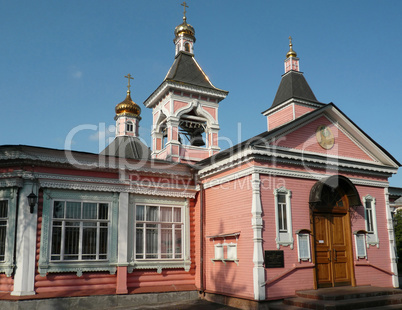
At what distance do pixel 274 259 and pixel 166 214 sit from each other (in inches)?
167

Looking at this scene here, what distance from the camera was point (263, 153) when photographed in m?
11.6

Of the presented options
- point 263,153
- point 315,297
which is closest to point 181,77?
point 263,153

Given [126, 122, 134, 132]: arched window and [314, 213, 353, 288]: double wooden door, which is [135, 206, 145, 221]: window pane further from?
[126, 122, 134, 132]: arched window

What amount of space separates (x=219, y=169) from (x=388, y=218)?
20.8 ft

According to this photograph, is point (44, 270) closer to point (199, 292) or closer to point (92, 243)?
point (92, 243)

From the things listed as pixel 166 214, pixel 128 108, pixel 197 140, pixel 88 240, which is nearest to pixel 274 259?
pixel 166 214

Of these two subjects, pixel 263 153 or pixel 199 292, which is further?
pixel 199 292

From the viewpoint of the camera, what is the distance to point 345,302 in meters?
10.3

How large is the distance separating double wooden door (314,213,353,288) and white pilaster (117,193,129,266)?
5970 millimetres

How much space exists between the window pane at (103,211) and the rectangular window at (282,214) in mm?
5452

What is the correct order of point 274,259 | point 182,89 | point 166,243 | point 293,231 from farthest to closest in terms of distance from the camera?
point 182,89
point 166,243
point 293,231
point 274,259

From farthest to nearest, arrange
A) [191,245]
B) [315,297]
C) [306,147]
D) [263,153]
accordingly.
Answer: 1. [191,245]
2. [306,147]
3. [263,153]
4. [315,297]

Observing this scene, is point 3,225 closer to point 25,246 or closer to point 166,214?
point 25,246

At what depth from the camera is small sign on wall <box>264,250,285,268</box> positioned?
36.1 feet
